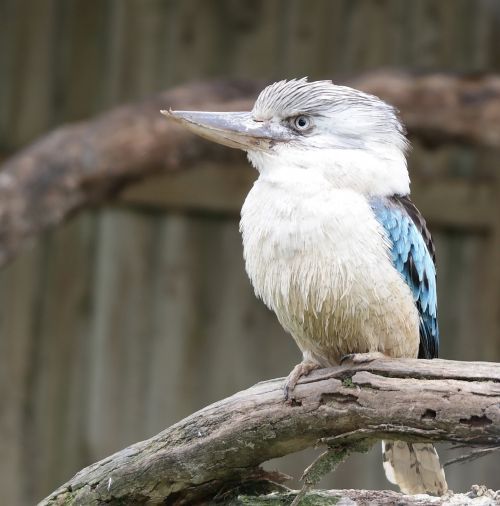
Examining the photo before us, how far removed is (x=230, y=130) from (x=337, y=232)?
503mm

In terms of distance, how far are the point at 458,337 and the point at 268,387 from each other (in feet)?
9.82

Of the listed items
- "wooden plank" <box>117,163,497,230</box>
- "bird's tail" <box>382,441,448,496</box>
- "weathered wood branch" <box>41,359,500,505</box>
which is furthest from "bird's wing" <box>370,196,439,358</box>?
"wooden plank" <box>117,163,497,230</box>

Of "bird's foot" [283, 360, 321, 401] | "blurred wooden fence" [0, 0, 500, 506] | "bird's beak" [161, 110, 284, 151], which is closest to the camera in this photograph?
"bird's foot" [283, 360, 321, 401]

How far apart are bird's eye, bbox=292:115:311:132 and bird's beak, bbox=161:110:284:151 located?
60 mm

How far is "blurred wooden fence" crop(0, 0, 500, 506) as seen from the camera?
550 centimetres

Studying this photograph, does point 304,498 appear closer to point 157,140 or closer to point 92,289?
point 157,140

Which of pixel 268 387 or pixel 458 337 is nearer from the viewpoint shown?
pixel 268 387

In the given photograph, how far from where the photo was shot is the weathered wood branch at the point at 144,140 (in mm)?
4648

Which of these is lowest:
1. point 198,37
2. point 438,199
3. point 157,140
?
point 438,199

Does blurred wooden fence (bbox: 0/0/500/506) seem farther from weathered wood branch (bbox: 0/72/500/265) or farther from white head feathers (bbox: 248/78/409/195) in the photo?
white head feathers (bbox: 248/78/409/195)

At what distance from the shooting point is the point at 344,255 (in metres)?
2.95

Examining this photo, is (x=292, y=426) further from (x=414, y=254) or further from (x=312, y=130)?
(x=312, y=130)

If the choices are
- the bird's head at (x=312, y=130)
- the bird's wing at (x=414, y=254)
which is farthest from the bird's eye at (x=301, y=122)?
the bird's wing at (x=414, y=254)

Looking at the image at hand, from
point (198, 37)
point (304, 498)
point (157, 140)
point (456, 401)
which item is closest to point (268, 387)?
point (304, 498)
